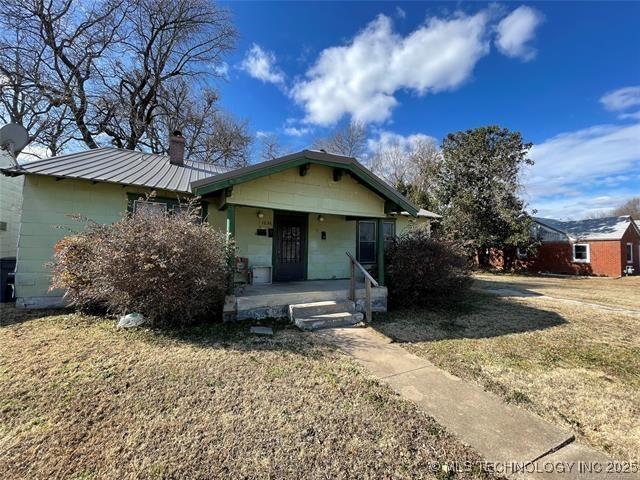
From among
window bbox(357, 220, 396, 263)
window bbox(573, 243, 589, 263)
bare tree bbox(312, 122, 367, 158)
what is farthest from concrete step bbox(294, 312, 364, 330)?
bare tree bbox(312, 122, 367, 158)

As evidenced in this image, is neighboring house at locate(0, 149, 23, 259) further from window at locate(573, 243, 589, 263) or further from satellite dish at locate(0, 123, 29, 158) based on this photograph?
window at locate(573, 243, 589, 263)

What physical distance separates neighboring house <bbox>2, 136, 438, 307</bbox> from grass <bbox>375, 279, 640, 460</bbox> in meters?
2.38

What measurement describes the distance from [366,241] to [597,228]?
20.9 meters

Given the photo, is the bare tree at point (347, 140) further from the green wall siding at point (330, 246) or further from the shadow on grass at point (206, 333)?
the shadow on grass at point (206, 333)

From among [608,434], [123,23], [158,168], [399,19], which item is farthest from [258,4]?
[608,434]

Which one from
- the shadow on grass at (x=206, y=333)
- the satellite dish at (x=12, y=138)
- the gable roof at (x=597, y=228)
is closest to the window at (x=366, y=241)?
the shadow on grass at (x=206, y=333)

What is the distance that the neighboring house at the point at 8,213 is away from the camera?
10594 millimetres

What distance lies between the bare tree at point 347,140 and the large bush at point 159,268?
2502 centimetres

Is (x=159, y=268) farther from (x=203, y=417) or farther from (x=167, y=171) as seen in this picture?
(x=167, y=171)

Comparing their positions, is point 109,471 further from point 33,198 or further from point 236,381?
point 33,198

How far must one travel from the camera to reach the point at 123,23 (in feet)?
51.6

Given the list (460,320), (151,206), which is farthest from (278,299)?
(151,206)

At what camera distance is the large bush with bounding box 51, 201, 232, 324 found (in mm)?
5316

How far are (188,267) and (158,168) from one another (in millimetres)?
5588
